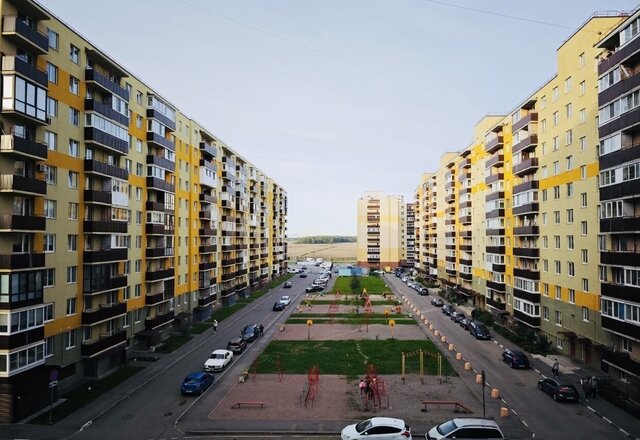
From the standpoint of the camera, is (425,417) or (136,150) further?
(136,150)

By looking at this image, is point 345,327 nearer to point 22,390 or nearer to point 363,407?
point 363,407

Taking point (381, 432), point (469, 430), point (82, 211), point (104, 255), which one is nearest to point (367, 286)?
point (104, 255)

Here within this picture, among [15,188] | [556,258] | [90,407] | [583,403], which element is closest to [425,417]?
[583,403]

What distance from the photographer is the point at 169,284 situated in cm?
5300

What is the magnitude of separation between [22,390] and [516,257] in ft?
173

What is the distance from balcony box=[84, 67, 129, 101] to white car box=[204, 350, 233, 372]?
84.2 ft

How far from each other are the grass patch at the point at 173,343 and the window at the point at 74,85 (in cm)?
2717

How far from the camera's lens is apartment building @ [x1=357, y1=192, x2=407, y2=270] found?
170m

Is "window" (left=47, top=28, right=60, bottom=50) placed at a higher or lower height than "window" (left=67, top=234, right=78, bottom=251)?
higher

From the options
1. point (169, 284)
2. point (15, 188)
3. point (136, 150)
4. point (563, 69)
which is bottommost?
point (169, 284)

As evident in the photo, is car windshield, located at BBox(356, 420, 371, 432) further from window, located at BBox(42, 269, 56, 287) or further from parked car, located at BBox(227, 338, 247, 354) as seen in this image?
parked car, located at BBox(227, 338, 247, 354)

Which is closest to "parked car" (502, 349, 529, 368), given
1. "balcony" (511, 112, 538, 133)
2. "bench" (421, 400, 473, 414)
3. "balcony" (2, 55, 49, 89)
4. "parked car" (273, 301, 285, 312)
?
"bench" (421, 400, 473, 414)

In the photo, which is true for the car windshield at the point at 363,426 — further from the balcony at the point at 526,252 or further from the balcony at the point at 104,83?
the balcony at the point at 526,252

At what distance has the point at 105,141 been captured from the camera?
38812 millimetres
